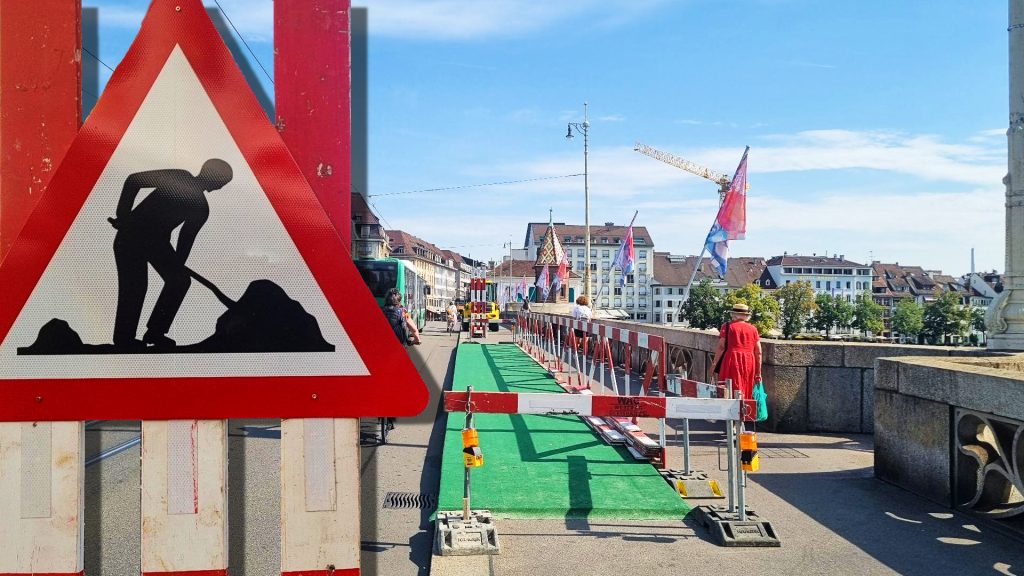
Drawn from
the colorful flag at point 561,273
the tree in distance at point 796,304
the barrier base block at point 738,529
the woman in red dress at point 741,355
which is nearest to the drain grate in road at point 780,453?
the woman in red dress at point 741,355

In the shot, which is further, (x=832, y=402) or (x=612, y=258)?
(x=612, y=258)

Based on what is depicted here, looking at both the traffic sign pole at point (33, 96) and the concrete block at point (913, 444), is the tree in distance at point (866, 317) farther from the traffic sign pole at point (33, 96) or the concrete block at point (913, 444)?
the traffic sign pole at point (33, 96)

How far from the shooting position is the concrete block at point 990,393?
Answer: 19.0 ft

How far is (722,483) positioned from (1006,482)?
7.83ft

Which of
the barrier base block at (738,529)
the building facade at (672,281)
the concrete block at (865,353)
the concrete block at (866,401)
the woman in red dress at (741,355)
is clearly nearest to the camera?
the barrier base block at (738,529)

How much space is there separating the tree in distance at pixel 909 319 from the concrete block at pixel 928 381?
14334 cm

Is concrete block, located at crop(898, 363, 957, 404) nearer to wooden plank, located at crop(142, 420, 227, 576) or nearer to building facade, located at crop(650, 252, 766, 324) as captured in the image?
wooden plank, located at crop(142, 420, 227, 576)

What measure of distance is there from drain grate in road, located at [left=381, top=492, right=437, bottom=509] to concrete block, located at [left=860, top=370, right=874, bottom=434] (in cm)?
624

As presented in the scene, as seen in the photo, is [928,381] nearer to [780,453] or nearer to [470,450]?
[780,453]

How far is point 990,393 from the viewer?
20.1 ft

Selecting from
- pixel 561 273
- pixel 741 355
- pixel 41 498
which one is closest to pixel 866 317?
pixel 561 273

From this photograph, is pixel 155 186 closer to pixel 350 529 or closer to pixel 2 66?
pixel 2 66

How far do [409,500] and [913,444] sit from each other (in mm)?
4689

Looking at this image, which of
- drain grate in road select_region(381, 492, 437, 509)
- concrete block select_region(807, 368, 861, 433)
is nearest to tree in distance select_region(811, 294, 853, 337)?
concrete block select_region(807, 368, 861, 433)
